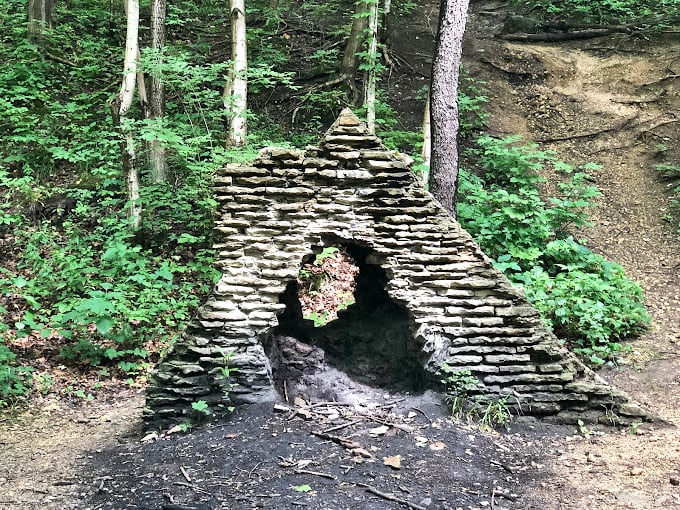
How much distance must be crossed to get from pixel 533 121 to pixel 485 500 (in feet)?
33.9

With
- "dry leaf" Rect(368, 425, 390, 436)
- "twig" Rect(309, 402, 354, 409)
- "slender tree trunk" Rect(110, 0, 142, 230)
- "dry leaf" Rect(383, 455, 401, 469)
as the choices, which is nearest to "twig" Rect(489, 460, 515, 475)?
"dry leaf" Rect(383, 455, 401, 469)

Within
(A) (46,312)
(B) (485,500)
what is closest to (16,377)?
(A) (46,312)

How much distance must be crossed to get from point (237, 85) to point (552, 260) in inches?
214

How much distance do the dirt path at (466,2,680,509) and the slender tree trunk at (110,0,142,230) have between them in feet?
22.7

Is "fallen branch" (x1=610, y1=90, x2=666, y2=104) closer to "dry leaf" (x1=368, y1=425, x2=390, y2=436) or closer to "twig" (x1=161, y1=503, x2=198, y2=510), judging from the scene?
"dry leaf" (x1=368, y1=425, x2=390, y2=436)

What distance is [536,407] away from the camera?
17.1ft

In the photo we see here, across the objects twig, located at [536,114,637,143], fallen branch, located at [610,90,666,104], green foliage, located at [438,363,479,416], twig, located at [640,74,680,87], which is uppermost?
twig, located at [640,74,680,87]

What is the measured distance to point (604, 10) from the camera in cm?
1509

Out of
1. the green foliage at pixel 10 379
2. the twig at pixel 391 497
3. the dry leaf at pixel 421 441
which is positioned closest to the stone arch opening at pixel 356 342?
the dry leaf at pixel 421 441

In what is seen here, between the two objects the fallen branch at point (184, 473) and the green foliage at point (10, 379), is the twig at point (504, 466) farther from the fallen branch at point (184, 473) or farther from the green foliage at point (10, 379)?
the green foliage at point (10, 379)

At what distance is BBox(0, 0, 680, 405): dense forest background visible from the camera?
7.21 m

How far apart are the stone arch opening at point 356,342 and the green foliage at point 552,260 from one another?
2.35 m

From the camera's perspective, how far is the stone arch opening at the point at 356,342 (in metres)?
5.92

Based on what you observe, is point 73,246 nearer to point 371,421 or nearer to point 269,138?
point 269,138
